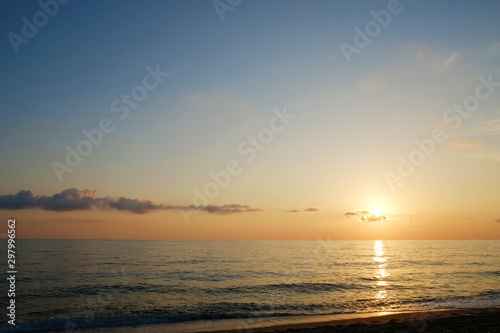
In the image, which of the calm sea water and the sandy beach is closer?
the sandy beach

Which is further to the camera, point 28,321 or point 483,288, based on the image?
point 483,288

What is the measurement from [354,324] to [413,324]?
3.53 m

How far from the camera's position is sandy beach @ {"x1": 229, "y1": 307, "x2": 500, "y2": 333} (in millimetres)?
18734

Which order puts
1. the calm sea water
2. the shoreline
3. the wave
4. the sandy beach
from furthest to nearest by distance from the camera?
the calm sea water < the wave < the shoreline < the sandy beach

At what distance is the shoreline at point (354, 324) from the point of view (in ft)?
63.2

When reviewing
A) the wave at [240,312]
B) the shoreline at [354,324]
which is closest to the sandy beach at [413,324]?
the shoreline at [354,324]

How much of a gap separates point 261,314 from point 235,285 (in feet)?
44.4

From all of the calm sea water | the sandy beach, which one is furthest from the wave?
the sandy beach

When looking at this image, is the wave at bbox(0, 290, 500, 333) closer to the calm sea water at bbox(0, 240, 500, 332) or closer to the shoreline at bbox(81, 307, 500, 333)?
the calm sea water at bbox(0, 240, 500, 332)

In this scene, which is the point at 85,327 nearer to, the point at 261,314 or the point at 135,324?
the point at 135,324

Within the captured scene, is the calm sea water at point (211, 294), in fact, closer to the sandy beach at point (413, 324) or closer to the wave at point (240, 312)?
the wave at point (240, 312)

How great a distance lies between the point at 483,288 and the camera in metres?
38.8

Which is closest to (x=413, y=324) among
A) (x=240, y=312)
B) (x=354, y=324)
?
(x=354, y=324)

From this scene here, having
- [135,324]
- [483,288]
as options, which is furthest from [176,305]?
[483,288]
